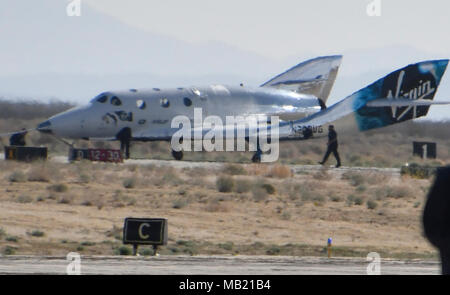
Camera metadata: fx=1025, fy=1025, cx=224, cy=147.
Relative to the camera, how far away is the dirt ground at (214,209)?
1939 cm

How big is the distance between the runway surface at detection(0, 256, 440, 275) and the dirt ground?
241cm

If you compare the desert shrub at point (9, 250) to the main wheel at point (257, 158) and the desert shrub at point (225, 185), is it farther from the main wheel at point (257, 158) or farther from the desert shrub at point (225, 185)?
the main wheel at point (257, 158)

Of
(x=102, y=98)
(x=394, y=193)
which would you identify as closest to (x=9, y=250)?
(x=394, y=193)

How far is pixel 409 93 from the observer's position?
43156 millimetres

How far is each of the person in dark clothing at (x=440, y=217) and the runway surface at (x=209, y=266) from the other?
362 inches

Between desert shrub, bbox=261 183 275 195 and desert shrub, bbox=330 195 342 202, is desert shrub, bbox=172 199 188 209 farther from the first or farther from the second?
desert shrub, bbox=330 195 342 202

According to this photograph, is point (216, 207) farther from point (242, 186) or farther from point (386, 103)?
point (386, 103)

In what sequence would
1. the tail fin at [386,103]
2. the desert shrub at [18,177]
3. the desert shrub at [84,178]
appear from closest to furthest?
the desert shrub at [18,177] → the desert shrub at [84,178] → the tail fin at [386,103]

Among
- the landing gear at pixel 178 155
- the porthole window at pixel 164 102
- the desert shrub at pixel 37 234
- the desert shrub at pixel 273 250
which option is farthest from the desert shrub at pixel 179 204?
the landing gear at pixel 178 155

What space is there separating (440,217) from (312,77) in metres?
47.8
